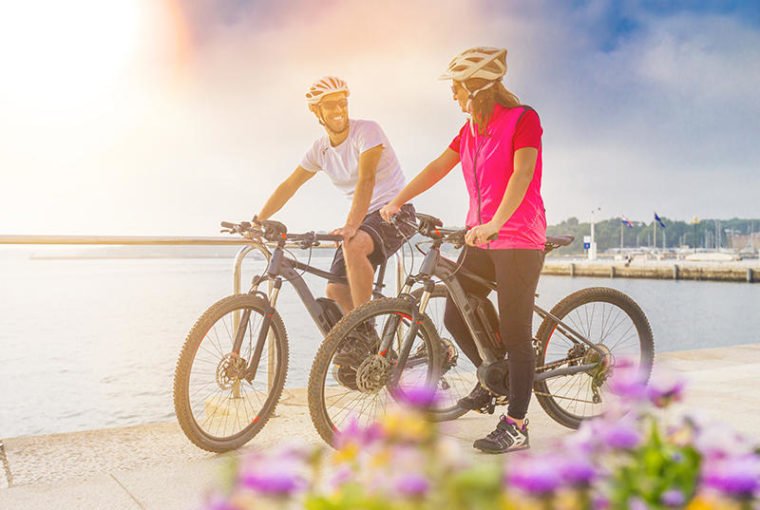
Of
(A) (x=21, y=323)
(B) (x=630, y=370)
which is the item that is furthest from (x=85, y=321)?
(B) (x=630, y=370)

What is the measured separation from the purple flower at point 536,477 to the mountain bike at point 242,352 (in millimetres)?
2353

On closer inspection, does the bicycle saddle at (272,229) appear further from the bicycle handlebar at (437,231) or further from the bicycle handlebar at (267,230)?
the bicycle handlebar at (437,231)

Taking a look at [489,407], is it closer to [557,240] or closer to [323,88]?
[557,240]

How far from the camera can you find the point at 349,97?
12.2 feet

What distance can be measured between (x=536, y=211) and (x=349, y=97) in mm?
1173

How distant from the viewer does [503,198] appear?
3059mm

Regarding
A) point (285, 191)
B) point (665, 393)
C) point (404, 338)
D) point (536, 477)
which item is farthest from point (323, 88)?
point (536, 477)

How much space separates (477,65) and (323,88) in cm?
87

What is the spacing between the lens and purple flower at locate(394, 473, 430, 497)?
79 cm

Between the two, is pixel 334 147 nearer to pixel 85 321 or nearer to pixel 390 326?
pixel 390 326

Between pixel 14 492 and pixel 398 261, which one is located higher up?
pixel 398 261

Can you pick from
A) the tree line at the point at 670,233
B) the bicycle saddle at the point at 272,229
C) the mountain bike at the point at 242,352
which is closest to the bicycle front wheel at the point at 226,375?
the mountain bike at the point at 242,352

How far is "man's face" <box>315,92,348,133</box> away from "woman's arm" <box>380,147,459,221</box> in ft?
1.68

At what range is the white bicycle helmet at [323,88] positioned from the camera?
3.59 meters
